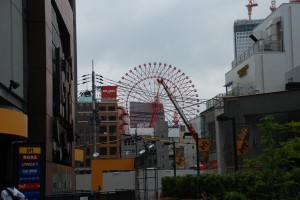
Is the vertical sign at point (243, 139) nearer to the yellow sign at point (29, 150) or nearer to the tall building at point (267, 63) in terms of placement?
the tall building at point (267, 63)

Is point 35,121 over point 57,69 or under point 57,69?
under

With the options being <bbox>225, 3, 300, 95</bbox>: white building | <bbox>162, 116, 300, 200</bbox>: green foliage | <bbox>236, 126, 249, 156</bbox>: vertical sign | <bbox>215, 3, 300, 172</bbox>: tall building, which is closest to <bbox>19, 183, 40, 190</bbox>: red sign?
<bbox>162, 116, 300, 200</bbox>: green foliage

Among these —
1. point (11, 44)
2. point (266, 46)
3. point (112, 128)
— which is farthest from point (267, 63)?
point (112, 128)

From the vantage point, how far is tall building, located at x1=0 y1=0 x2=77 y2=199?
17891 millimetres

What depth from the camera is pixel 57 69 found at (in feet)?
89.9

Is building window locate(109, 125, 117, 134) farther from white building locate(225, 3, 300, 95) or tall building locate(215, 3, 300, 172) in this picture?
white building locate(225, 3, 300, 95)

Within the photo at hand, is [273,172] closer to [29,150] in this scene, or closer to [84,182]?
[29,150]

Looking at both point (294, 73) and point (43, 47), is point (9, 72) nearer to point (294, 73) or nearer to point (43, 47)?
point (43, 47)

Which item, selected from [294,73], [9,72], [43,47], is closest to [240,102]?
[294,73]

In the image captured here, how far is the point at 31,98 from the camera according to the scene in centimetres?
2377

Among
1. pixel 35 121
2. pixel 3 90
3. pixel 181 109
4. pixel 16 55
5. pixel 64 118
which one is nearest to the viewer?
pixel 3 90

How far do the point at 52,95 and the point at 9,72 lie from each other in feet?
18.2

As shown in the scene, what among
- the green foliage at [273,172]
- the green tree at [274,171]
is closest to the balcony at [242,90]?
the green foliage at [273,172]

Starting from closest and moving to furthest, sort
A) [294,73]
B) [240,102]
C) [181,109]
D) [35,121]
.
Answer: [35,121] < [240,102] < [294,73] < [181,109]
